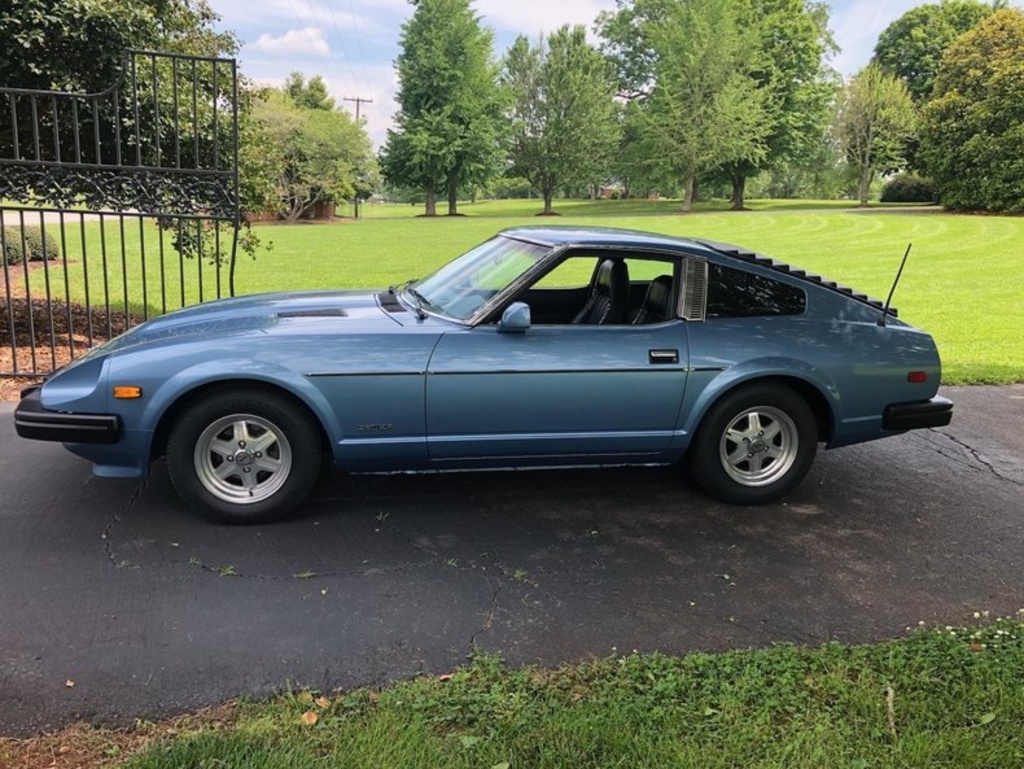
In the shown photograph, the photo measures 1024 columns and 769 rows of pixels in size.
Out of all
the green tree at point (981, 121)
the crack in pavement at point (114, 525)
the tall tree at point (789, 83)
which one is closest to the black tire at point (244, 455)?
the crack in pavement at point (114, 525)

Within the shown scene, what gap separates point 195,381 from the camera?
12.8ft

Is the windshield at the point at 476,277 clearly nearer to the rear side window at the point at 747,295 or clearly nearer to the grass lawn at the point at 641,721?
the rear side window at the point at 747,295

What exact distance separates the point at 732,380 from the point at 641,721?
222cm

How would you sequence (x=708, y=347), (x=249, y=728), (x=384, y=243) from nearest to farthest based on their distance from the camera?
(x=249, y=728) → (x=708, y=347) → (x=384, y=243)

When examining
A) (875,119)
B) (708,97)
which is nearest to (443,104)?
(708,97)

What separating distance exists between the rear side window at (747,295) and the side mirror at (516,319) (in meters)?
1.10

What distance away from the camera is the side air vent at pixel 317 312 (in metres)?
4.43

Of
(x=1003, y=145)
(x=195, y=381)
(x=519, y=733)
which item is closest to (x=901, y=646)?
(x=519, y=733)

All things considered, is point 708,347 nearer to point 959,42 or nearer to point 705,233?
point 705,233

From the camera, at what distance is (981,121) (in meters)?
33.5

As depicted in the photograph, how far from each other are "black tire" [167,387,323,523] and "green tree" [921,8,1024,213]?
35836 mm

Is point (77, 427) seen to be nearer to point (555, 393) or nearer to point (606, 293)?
point (555, 393)

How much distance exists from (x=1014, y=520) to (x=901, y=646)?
1.88 meters

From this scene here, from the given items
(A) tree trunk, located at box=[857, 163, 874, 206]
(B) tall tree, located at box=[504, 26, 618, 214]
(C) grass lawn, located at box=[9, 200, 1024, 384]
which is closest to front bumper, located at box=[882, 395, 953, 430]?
(C) grass lawn, located at box=[9, 200, 1024, 384]
